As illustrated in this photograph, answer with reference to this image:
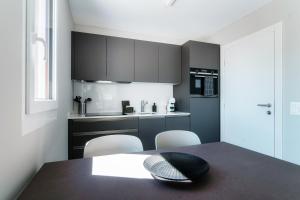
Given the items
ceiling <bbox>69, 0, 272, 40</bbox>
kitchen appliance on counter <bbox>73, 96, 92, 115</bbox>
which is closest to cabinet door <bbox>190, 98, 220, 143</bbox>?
ceiling <bbox>69, 0, 272, 40</bbox>

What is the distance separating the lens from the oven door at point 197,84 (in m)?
2.81

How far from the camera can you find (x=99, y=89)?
2.88 m

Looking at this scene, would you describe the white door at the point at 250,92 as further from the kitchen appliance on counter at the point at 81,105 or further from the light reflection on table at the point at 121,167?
the kitchen appliance on counter at the point at 81,105

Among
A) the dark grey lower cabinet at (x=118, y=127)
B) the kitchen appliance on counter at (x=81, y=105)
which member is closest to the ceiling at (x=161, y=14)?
the kitchen appliance on counter at (x=81, y=105)

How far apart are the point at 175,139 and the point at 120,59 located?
1.74m

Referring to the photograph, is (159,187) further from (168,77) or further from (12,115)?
(168,77)

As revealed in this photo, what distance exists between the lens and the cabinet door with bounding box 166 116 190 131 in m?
2.70

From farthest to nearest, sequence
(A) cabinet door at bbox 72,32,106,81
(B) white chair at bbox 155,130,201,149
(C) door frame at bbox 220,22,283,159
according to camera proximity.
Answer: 1. (A) cabinet door at bbox 72,32,106,81
2. (C) door frame at bbox 220,22,283,159
3. (B) white chair at bbox 155,130,201,149

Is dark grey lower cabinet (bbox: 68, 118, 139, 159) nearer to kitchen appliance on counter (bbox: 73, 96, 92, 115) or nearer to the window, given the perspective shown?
kitchen appliance on counter (bbox: 73, 96, 92, 115)

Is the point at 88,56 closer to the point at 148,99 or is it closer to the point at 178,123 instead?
the point at 148,99

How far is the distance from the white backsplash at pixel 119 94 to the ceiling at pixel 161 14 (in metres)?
1.06

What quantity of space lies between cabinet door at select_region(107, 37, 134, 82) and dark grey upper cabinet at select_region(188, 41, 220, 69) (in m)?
1.06

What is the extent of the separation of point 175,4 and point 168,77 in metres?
1.21

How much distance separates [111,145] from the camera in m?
1.31
